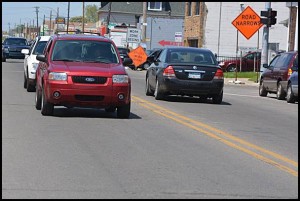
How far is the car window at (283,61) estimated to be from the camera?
80.3 feet

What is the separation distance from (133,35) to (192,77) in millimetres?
35614

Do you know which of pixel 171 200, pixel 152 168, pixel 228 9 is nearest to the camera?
pixel 171 200

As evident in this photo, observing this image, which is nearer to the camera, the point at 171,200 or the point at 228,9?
the point at 171,200

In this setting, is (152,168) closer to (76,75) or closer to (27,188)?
(27,188)

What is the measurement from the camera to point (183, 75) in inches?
793

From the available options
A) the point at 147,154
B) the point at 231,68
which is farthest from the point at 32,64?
the point at 231,68

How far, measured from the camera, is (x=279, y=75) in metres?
24.5

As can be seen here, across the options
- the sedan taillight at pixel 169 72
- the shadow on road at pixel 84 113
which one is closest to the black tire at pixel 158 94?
the sedan taillight at pixel 169 72

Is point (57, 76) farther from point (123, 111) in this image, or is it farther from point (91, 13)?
point (91, 13)

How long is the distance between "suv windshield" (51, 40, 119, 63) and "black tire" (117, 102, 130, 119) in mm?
1158

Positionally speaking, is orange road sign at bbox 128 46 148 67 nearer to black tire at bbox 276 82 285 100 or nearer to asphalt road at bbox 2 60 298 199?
black tire at bbox 276 82 285 100

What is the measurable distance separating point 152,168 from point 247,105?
41.2ft

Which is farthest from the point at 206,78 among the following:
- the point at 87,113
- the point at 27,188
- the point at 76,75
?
the point at 27,188

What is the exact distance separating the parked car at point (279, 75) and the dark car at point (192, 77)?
13.6 ft
